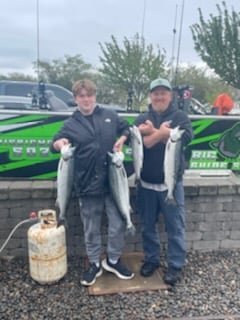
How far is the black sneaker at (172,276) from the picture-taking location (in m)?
3.38

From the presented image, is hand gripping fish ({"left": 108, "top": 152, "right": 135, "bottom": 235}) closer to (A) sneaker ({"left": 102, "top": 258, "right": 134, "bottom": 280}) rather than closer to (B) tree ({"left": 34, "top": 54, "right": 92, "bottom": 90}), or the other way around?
(A) sneaker ({"left": 102, "top": 258, "right": 134, "bottom": 280})

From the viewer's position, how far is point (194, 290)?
3.32 m

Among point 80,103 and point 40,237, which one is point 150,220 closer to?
point 40,237

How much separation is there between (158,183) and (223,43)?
1567 cm

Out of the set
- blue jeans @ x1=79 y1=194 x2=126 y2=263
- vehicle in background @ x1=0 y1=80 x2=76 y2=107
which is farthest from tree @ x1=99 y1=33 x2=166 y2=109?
blue jeans @ x1=79 y1=194 x2=126 y2=263

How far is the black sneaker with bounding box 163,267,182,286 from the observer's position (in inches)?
133

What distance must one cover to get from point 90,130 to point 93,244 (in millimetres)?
1126

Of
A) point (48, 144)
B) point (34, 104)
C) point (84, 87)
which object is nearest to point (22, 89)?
point (34, 104)

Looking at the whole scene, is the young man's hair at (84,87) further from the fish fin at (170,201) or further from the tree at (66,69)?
the tree at (66,69)

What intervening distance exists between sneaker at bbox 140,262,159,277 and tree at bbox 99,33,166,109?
1883 cm

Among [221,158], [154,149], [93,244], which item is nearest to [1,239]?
[93,244]

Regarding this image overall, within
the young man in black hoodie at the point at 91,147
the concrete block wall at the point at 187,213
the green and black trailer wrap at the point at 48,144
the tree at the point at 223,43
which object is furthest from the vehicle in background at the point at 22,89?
the tree at the point at 223,43

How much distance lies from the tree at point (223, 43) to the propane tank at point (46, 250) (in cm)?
1567

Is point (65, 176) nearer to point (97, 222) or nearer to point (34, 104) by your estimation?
point (97, 222)
